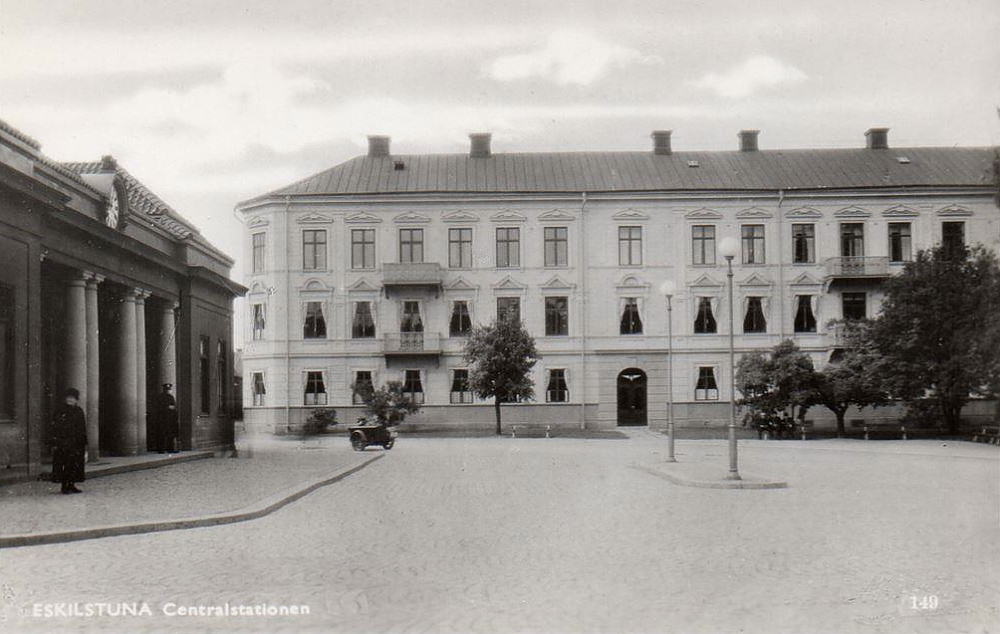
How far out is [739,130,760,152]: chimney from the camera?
5416 cm

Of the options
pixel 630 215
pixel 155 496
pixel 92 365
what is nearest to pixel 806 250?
pixel 630 215

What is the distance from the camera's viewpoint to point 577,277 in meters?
50.3

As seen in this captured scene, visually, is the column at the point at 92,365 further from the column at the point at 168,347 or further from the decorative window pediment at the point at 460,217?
the decorative window pediment at the point at 460,217

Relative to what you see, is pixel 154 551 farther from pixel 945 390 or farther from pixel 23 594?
pixel 945 390

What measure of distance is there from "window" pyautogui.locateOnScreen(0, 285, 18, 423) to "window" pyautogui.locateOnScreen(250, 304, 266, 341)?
3547cm

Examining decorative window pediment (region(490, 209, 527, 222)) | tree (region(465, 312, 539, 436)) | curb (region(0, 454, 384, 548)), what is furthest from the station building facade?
decorative window pediment (region(490, 209, 527, 222))

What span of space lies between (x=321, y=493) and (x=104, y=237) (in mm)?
7196

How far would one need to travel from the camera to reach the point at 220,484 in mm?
17531

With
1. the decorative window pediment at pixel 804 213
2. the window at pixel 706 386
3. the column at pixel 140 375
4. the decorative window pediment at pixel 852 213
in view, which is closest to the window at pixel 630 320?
the window at pixel 706 386

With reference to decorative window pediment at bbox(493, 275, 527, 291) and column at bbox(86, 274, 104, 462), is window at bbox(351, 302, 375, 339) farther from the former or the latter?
column at bbox(86, 274, 104, 462)

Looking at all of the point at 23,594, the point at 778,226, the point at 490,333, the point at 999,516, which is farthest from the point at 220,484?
the point at 778,226

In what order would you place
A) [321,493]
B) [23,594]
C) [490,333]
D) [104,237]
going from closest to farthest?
[23,594], [321,493], [104,237], [490,333]

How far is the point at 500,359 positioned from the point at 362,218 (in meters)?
11.0

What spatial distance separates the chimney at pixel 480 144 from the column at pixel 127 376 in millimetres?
32336
